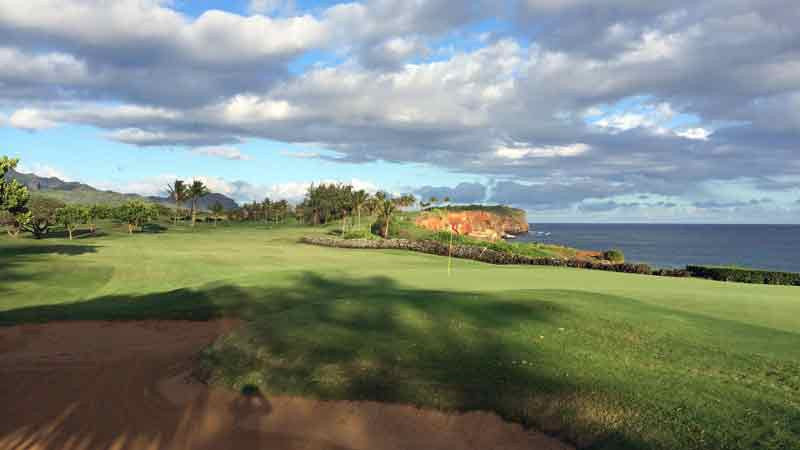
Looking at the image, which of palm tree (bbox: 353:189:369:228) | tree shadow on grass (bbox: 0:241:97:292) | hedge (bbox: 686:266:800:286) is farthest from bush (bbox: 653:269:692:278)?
palm tree (bbox: 353:189:369:228)

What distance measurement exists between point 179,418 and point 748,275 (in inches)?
2143

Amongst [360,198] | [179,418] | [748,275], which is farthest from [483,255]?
[360,198]

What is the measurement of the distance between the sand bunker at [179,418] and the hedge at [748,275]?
50.5 m

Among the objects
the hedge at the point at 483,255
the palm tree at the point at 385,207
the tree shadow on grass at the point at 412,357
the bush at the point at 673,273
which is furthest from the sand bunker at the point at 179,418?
the palm tree at the point at 385,207

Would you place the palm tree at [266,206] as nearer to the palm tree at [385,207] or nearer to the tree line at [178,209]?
the tree line at [178,209]

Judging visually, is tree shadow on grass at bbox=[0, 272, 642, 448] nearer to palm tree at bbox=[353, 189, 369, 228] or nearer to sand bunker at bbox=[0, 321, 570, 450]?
sand bunker at bbox=[0, 321, 570, 450]

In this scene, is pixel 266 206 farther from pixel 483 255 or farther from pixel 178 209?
pixel 483 255

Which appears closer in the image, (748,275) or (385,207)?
(748,275)

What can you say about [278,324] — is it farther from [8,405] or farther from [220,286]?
[220,286]

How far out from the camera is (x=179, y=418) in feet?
37.5

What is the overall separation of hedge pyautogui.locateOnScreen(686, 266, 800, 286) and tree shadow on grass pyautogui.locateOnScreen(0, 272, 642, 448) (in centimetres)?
4227

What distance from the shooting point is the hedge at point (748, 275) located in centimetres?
4862

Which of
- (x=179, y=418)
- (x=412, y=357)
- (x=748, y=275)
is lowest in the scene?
(x=179, y=418)

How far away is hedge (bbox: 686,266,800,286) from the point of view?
48625 mm
